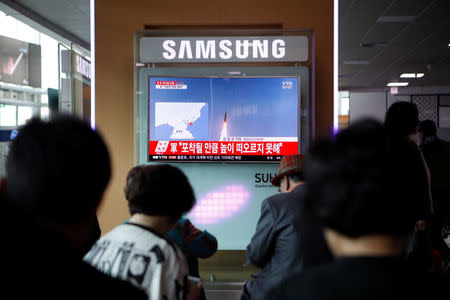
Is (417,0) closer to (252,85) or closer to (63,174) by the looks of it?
(252,85)

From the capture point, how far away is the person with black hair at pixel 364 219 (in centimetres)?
65

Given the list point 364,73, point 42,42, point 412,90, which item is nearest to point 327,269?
point 42,42

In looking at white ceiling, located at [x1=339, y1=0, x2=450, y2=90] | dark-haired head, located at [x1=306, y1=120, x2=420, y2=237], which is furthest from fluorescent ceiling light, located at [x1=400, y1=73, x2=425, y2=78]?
dark-haired head, located at [x1=306, y1=120, x2=420, y2=237]

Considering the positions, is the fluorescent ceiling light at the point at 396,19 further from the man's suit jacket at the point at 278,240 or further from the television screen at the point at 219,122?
the man's suit jacket at the point at 278,240

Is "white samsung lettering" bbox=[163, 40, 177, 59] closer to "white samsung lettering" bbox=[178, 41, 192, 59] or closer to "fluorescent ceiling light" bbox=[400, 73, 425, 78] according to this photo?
"white samsung lettering" bbox=[178, 41, 192, 59]

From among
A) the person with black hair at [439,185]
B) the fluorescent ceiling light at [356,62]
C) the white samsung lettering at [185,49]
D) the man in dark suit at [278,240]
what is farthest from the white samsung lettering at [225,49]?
the fluorescent ceiling light at [356,62]

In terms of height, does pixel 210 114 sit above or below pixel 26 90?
below

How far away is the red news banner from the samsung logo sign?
2.00 feet

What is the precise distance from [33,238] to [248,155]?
2.43 metres

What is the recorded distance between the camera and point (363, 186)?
0.66m

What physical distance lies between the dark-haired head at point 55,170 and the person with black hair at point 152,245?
1.29ft

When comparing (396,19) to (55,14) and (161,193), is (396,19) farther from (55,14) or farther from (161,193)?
(161,193)

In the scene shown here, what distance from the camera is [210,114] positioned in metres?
2.98

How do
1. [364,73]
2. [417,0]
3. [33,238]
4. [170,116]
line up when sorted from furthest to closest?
[364,73] → [417,0] → [170,116] → [33,238]
